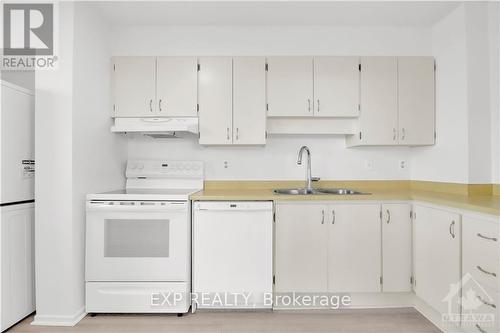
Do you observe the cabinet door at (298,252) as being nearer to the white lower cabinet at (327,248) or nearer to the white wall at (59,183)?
the white lower cabinet at (327,248)

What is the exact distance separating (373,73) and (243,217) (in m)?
1.79

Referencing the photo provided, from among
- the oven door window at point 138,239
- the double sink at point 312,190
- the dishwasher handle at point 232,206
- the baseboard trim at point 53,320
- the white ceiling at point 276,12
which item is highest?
the white ceiling at point 276,12

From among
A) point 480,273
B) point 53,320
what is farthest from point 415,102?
point 53,320

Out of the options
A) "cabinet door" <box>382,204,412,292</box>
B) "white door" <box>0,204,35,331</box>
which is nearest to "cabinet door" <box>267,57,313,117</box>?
"cabinet door" <box>382,204,412,292</box>

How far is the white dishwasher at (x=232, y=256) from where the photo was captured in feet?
8.17

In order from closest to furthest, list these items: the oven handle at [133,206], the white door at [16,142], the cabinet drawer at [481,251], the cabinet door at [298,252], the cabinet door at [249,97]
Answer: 1. the cabinet drawer at [481,251]
2. the white door at [16,142]
3. the oven handle at [133,206]
4. the cabinet door at [298,252]
5. the cabinet door at [249,97]

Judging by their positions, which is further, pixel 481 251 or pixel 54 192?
pixel 54 192

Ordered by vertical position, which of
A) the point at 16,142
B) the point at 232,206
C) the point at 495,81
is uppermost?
the point at 495,81

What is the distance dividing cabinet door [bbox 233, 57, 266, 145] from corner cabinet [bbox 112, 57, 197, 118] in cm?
39

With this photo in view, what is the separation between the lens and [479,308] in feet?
6.07

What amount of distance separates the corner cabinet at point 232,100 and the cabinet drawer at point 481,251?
1696 mm

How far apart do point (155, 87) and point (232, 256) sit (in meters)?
1.67

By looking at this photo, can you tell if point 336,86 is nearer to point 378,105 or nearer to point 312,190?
point 378,105

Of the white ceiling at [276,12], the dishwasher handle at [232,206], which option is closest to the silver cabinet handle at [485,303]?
the dishwasher handle at [232,206]
